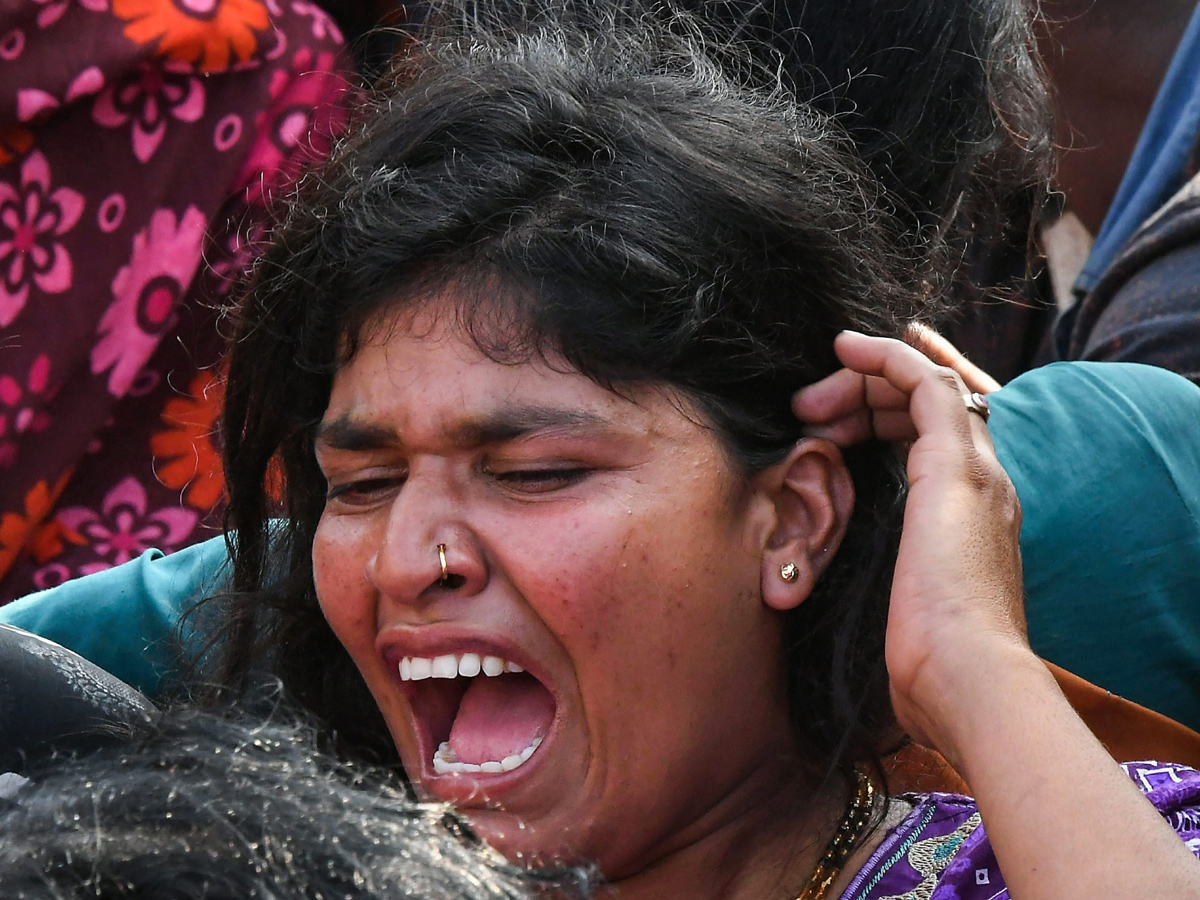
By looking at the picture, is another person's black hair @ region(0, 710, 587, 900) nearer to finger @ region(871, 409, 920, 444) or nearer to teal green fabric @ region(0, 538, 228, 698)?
finger @ region(871, 409, 920, 444)

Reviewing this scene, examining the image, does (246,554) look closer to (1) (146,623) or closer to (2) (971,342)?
(1) (146,623)

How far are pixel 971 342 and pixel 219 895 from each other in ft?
10.8

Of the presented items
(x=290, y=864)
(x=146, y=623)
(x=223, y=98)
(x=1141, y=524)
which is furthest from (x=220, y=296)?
(x=290, y=864)

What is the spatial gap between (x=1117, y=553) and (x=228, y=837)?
1607 millimetres

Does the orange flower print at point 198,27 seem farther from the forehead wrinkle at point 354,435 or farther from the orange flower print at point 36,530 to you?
the forehead wrinkle at point 354,435

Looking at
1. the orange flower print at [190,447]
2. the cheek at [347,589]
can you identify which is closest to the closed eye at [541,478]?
the cheek at [347,589]

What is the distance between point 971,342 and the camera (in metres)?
4.09

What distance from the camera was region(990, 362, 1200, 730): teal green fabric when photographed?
2.38m

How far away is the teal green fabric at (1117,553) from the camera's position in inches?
93.5

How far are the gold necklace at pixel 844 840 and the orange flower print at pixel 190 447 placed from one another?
1571 millimetres

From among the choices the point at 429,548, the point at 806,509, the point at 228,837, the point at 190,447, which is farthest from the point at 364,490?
the point at 190,447

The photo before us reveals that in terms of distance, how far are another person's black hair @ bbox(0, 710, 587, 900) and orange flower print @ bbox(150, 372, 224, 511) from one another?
192cm

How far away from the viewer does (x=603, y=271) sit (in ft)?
6.46

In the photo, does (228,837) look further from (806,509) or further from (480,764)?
(806,509)
